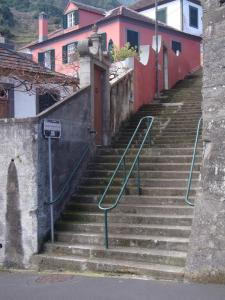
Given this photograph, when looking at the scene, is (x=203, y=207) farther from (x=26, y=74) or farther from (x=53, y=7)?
(x=53, y=7)

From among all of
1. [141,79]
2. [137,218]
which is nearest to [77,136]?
[137,218]

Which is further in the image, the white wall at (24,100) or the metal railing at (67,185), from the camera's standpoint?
the white wall at (24,100)

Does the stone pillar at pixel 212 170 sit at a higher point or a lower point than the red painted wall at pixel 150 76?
lower

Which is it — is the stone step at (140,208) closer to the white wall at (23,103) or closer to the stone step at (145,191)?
the stone step at (145,191)

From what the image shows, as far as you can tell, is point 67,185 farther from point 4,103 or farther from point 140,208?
point 4,103

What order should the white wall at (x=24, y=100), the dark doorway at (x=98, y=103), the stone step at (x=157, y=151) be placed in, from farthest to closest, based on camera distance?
the white wall at (x=24, y=100), the dark doorway at (x=98, y=103), the stone step at (x=157, y=151)

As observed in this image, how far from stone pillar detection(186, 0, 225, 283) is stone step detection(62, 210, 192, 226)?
1.20 meters

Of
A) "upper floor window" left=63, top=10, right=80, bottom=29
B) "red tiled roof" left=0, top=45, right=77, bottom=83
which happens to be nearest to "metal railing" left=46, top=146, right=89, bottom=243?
"red tiled roof" left=0, top=45, right=77, bottom=83

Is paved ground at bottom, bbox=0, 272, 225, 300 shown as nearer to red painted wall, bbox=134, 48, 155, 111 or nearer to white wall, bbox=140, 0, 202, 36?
red painted wall, bbox=134, 48, 155, 111

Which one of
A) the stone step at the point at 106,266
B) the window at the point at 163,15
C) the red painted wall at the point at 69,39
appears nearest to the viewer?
the stone step at the point at 106,266

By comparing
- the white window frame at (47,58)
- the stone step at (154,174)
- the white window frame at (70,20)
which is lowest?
the stone step at (154,174)

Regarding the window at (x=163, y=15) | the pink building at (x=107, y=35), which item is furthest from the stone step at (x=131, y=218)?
the window at (x=163, y=15)

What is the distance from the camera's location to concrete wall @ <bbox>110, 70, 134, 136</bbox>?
1336 cm

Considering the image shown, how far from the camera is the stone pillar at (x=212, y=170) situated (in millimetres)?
6848
